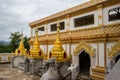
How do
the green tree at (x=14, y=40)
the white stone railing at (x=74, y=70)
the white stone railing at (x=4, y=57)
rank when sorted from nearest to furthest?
the white stone railing at (x=74, y=70) → the white stone railing at (x=4, y=57) → the green tree at (x=14, y=40)

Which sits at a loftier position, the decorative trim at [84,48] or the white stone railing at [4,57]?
the decorative trim at [84,48]

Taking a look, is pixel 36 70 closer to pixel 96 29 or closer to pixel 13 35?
pixel 96 29

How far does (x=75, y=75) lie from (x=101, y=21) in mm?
5230

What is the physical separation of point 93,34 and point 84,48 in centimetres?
160

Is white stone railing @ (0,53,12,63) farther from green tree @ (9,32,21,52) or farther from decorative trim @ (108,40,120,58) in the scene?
decorative trim @ (108,40,120,58)

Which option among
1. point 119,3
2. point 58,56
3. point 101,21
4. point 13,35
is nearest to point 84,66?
point 58,56

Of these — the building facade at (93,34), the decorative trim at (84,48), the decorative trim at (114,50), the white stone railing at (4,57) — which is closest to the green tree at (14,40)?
the white stone railing at (4,57)

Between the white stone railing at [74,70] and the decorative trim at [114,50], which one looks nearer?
the decorative trim at [114,50]

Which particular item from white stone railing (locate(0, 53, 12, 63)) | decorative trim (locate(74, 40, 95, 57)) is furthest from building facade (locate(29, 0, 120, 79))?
white stone railing (locate(0, 53, 12, 63))

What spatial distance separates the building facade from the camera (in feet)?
43.1

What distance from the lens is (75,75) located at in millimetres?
15070

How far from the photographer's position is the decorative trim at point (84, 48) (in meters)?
14.6

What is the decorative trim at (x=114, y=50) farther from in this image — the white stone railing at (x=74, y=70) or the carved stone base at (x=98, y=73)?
the white stone railing at (x=74, y=70)

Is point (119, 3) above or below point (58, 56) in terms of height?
above
